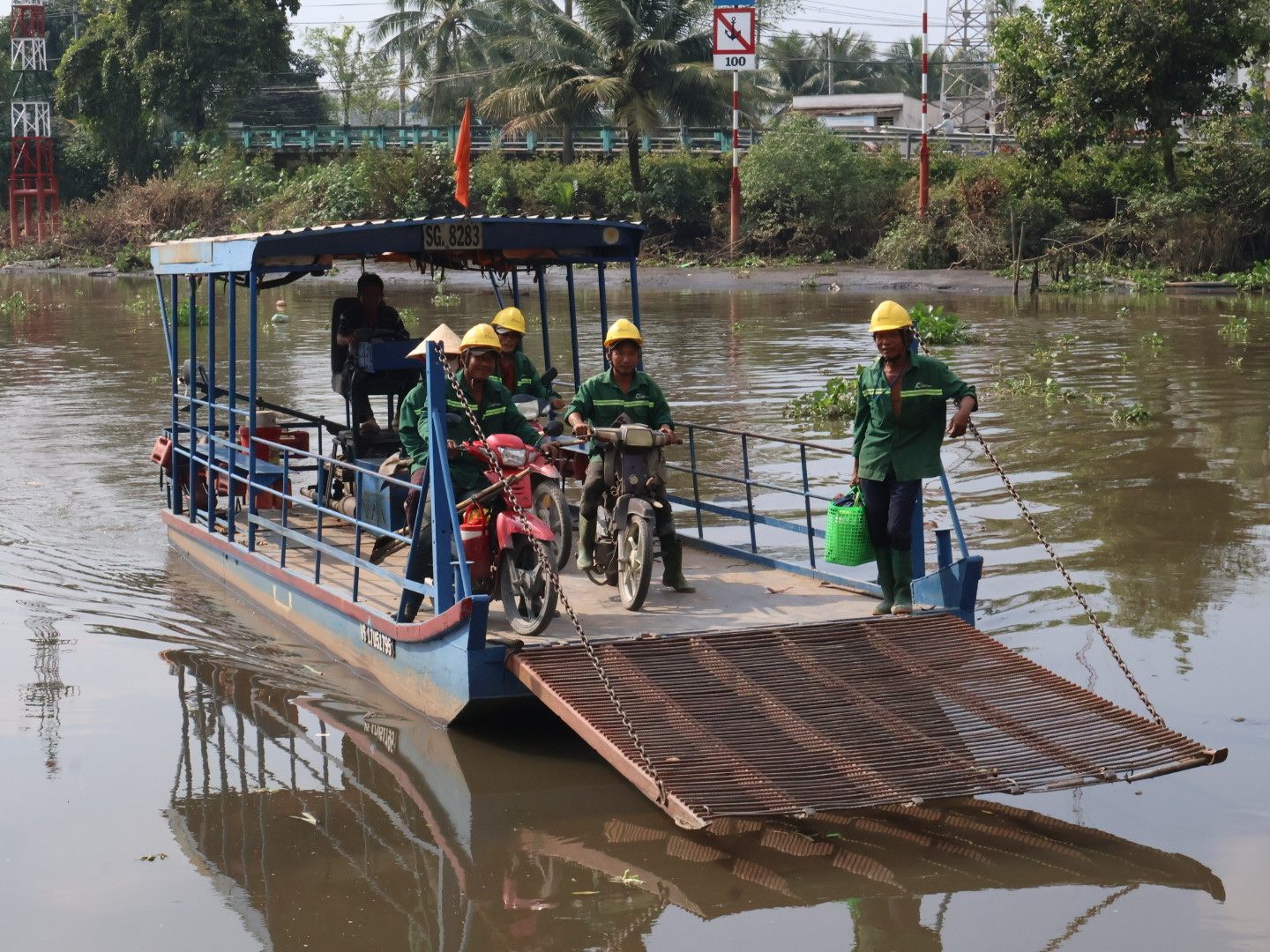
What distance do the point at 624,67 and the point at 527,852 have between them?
1553 inches

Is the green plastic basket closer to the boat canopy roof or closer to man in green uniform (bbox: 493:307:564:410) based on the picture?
the boat canopy roof

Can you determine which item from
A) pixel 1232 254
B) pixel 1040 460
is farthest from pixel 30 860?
pixel 1232 254

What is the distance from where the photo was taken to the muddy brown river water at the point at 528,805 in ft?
18.0

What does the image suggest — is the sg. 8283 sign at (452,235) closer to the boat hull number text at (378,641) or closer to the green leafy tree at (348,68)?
the boat hull number text at (378,641)

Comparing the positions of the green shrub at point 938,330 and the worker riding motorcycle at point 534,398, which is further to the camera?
the green shrub at point 938,330

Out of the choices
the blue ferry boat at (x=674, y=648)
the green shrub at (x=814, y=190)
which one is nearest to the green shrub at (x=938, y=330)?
the blue ferry boat at (x=674, y=648)

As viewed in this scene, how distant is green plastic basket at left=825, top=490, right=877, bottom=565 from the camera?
7652 mm

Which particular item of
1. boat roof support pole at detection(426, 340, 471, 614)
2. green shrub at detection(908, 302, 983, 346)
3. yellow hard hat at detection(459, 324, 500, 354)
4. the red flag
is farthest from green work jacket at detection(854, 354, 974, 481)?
green shrub at detection(908, 302, 983, 346)

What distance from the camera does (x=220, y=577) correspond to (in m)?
10.3

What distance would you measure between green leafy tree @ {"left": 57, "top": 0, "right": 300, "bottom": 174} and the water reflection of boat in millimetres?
50441

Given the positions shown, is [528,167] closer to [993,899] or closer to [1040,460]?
[1040,460]

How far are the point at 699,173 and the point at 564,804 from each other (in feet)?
137

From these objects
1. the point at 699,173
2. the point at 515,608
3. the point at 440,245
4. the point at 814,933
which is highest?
the point at 699,173

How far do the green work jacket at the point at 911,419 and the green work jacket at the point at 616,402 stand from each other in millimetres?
1258
